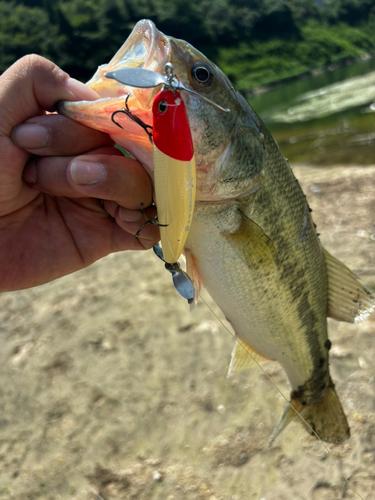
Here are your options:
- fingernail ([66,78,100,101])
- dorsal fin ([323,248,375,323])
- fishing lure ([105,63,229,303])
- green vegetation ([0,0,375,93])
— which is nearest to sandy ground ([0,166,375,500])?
dorsal fin ([323,248,375,323])

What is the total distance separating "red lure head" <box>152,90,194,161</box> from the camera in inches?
55.4

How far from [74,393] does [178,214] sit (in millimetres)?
2803

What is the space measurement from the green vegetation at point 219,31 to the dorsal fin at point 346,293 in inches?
2006

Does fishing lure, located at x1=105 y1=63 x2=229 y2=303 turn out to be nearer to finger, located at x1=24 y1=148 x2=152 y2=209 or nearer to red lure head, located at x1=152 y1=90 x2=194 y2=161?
red lure head, located at x1=152 y1=90 x2=194 y2=161

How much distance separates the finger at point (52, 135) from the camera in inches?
68.1

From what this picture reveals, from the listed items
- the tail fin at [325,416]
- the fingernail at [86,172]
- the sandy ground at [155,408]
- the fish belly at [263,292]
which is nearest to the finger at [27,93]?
the fingernail at [86,172]

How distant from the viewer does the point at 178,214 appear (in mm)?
1633

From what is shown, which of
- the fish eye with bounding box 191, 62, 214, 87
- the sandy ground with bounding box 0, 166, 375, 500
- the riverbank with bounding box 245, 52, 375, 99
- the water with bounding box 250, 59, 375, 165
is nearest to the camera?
the fish eye with bounding box 191, 62, 214, 87

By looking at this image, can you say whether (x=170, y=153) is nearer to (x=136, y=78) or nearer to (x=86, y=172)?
(x=136, y=78)

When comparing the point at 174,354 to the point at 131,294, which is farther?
the point at 131,294

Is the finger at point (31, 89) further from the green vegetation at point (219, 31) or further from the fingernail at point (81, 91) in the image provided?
the green vegetation at point (219, 31)

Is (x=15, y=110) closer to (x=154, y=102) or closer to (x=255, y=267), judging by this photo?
(x=154, y=102)

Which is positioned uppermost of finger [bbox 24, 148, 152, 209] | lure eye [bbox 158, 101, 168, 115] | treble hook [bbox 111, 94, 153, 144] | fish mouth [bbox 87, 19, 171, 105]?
fish mouth [bbox 87, 19, 171, 105]

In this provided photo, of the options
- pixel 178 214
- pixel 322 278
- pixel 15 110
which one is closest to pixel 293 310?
pixel 322 278
